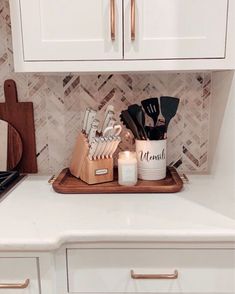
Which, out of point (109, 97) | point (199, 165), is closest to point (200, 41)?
point (109, 97)

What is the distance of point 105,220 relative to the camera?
1.02 meters

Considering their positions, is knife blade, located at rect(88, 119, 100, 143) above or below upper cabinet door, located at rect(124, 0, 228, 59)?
below

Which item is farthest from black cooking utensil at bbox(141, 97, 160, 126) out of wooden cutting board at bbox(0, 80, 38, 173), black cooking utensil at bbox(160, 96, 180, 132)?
wooden cutting board at bbox(0, 80, 38, 173)

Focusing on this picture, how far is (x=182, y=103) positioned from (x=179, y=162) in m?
0.27

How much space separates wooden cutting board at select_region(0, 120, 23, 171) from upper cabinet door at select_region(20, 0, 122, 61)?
0.47 meters

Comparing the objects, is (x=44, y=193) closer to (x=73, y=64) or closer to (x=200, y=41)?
(x=73, y=64)

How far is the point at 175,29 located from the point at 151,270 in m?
0.77

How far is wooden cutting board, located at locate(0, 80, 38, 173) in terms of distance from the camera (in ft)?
4.83

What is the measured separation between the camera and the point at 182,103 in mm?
1469

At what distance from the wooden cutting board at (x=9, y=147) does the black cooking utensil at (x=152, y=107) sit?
0.59 metres

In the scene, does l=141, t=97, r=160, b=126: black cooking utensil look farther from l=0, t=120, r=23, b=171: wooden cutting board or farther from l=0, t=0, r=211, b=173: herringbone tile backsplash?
l=0, t=120, r=23, b=171: wooden cutting board

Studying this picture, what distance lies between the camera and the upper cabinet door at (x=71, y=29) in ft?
3.56

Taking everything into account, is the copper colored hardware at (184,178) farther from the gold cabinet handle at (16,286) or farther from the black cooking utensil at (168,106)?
the gold cabinet handle at (16,286)

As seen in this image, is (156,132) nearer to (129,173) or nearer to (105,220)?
(129,173)
